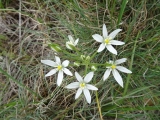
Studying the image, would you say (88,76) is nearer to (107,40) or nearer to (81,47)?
(107,40)

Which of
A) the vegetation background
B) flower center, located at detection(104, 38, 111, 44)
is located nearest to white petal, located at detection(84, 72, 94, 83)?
flower center, located at detection(104, 38, 111, 44)

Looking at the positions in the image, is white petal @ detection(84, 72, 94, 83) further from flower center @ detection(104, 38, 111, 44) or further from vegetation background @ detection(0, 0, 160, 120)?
vegetation background @ detection(0, 0, 160, 120)

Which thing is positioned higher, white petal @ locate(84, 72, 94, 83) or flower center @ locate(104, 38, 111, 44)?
flower center @ locate(104, 38, 111, 44)

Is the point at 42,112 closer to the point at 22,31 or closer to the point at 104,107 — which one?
the point at 104,107

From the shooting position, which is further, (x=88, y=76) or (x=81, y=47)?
(x=81, y=47)

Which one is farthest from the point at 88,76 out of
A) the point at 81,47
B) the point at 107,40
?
the point at 81,47

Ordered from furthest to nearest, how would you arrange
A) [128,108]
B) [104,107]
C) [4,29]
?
[4,29], [104,107], [128,108]

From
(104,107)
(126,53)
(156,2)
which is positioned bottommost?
(104,107)

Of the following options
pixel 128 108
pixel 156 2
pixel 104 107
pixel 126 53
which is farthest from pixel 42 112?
pixel 156 2
